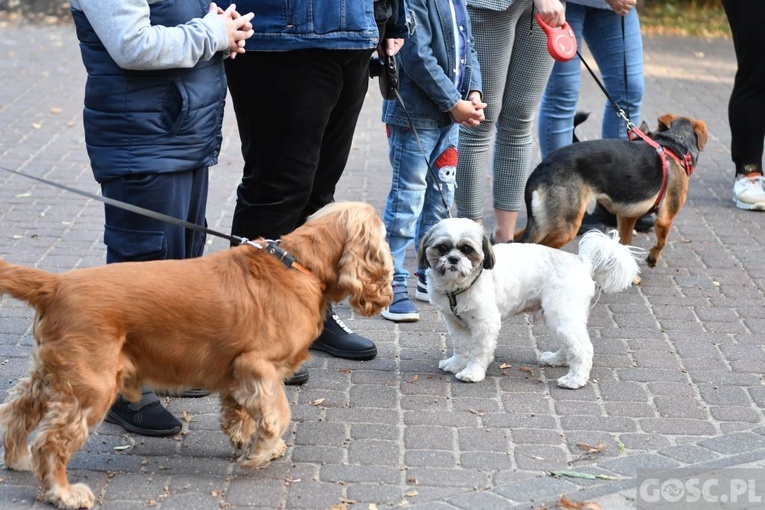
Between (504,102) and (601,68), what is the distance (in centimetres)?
139

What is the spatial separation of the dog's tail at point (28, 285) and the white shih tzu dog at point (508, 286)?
1879 mm

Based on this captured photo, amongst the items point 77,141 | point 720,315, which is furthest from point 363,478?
point 77,141

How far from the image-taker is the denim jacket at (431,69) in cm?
533

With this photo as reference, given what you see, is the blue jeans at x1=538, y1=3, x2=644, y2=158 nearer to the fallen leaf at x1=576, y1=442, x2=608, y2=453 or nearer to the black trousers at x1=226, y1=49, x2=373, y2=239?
the black trousers at x1=226, y1=49, x2=373, y2=239

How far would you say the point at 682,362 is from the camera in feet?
17.4

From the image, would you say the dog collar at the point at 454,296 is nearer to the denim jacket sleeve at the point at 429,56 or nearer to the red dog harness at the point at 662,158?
the denim jacket sleeve at the point at 429,56

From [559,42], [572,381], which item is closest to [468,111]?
[559,42]

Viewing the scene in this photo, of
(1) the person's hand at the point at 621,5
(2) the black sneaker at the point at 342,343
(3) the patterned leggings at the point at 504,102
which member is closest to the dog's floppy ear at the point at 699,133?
(1) the person's hand at the point at 621,5

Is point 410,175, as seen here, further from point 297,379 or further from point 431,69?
point 297,379

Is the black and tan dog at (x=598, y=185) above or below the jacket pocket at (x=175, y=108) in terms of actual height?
below

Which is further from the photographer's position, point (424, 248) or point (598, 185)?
point (598, 185)

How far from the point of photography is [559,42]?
18.9 ft

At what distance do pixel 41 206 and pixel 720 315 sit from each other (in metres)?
4.97

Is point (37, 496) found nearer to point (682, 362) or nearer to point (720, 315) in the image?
point (682, 362)
